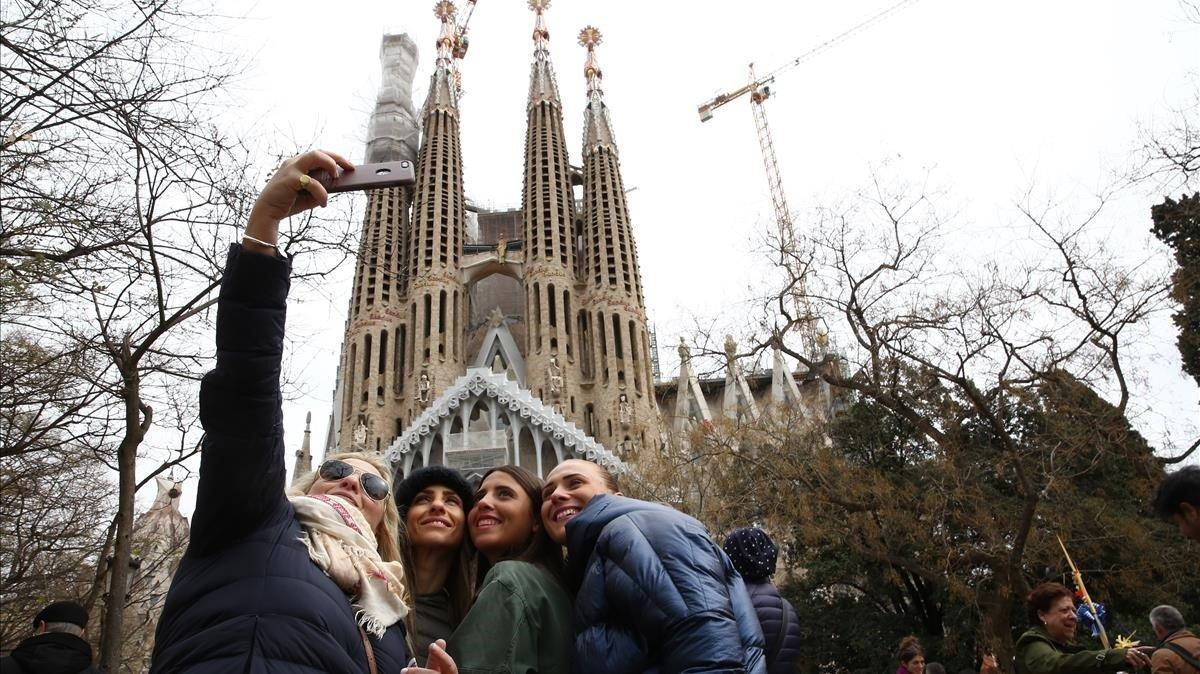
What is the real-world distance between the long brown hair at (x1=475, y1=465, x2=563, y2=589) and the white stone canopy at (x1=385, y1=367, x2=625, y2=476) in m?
24.7

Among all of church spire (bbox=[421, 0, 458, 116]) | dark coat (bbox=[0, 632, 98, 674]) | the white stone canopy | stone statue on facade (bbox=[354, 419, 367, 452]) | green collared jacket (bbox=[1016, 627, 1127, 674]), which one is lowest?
green collared jacket (bbox=[1016, 627, 1127, 674])

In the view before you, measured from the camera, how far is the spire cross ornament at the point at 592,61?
44438 millimetres

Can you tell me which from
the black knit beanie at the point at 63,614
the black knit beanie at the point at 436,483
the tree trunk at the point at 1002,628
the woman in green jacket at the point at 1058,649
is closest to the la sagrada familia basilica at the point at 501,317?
the tree trunk at the point at 1002,628

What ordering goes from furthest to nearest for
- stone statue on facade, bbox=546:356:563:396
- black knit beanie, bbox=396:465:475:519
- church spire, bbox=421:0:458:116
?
1. church spire, bbox=421:0:458:116
2. stone statue on facade, bbox=546:356:563:396
3. black knit beanie, bbox=396:465:475:519

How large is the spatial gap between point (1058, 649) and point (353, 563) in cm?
334

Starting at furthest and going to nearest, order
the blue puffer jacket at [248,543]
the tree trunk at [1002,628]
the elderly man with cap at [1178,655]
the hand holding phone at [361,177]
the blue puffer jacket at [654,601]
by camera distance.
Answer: the tree trunk at [1002,628] < the elderly man with cap at [1178,655] < the blue puffer jacket at [654,601] < the hand holding phone at [361,177] < the blue puffer jacket at [248,543]

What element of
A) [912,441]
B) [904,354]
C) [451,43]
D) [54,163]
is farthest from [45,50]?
[451,43]

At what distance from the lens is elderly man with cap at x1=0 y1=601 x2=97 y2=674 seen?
3340 mm

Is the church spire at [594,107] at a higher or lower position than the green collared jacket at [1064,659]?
higher

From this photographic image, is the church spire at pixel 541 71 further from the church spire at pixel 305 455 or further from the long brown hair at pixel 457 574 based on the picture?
the long brown hair at pixel 457 574

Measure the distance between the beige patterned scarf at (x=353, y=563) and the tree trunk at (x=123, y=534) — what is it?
19.8 ft

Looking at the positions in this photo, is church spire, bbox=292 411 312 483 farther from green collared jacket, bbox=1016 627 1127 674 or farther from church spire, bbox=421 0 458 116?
green collared jacket, bbox=1016 627 1127 674

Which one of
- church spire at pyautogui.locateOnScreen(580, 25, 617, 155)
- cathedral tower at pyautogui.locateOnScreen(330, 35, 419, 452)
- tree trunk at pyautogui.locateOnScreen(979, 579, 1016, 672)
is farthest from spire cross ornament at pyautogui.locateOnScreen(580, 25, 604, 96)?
tree trunk at pyautogui.locateOnScreen(979, 579, 1016, 672)

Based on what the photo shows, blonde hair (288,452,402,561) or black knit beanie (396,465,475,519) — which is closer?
blonde hair (288,452,402,561)
